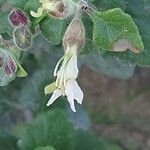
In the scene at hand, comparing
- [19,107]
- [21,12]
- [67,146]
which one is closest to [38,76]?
[19,107]

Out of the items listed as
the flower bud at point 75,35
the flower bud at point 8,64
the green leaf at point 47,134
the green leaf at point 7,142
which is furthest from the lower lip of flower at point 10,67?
the green leaf at point 7,142

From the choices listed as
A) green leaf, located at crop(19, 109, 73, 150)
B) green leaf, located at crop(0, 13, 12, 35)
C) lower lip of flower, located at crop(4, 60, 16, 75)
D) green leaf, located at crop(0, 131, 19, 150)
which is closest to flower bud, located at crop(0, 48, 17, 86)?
lower lip of flower, located at crop(4, 60, 16, 75)

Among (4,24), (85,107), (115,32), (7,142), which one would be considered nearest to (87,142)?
(7,142)

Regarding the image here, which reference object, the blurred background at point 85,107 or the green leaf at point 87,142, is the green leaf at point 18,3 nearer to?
the blurred background at point 85,107

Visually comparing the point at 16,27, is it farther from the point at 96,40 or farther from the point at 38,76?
the point at 38,76

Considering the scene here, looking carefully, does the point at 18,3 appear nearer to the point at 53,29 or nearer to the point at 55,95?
the point at 53,29

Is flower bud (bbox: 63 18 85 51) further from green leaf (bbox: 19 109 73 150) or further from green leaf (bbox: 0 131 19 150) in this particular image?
green leaf (bbox: 0 131 19 150)
